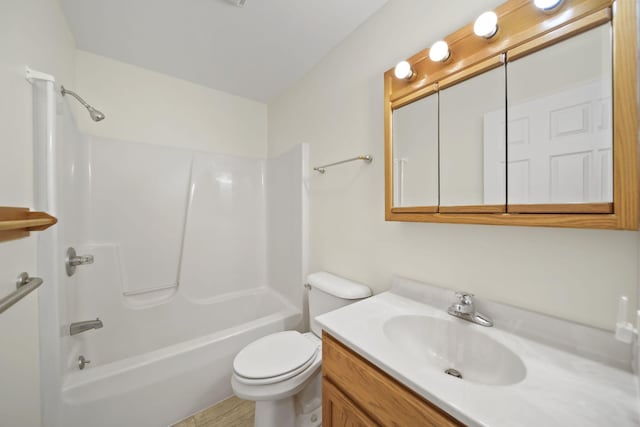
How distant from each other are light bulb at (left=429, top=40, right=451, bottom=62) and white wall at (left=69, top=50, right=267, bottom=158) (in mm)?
1924

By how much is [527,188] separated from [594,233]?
0.21 m

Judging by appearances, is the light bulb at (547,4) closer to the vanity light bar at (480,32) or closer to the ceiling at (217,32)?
the vanity light bar at (480,32)

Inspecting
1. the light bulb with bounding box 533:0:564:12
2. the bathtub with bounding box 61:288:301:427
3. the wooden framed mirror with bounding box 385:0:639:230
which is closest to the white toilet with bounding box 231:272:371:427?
the bathtub with bounding box 61:288:301:427

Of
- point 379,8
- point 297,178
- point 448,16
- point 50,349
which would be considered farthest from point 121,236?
point 448,16

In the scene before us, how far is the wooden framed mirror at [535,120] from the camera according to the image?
57 centimetres

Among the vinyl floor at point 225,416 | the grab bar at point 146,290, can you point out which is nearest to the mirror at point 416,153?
the vinyl floor at point 225,416

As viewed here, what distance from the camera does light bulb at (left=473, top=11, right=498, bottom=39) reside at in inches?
29.7

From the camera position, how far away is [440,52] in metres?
0.90

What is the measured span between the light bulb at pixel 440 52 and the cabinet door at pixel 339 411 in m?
1.33

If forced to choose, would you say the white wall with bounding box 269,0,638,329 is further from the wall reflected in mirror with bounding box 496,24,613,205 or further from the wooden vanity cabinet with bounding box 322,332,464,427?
the wooden vanity cabinet with bounding box 322,332,464,427

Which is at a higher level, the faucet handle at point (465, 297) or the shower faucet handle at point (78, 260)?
the shower faucet handle at point (78, 260)

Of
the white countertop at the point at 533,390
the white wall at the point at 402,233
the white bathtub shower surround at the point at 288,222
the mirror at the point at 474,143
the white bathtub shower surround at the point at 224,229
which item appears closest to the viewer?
the white countertop at the point at 533,390

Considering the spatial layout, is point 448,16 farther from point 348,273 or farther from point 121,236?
point 121,236

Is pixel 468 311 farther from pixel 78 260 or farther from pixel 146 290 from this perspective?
pixel 146 290
